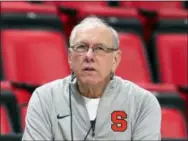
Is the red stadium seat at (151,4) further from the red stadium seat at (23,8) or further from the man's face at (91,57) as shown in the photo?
the man's face at (91,57)

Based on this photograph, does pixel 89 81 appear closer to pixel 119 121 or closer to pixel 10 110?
pixel 119 121

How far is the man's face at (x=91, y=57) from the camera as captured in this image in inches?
21.0

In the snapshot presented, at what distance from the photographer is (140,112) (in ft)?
1.83

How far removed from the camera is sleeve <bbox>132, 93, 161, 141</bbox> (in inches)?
21.6

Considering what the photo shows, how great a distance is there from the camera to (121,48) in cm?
105

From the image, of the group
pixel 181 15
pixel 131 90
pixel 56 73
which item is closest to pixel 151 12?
pixel 181 15

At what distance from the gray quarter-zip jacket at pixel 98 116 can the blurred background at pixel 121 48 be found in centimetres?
22

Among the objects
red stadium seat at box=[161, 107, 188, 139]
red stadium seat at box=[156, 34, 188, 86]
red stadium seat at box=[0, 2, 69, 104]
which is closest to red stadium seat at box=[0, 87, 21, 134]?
red stadium seat at box=[0, 2, 69, 104]

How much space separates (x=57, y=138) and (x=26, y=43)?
1.46 feet

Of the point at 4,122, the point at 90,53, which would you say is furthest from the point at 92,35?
the point at 4,122

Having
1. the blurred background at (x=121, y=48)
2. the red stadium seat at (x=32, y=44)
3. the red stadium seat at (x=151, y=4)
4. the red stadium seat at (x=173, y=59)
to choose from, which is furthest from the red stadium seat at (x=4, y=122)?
the red stadium seat at (x=151, y=4)

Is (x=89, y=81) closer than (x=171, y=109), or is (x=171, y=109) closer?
(x=89, y=81)

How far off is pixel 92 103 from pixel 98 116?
0.07 feet

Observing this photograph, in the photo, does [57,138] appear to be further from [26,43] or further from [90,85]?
[26,43]
